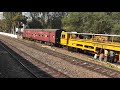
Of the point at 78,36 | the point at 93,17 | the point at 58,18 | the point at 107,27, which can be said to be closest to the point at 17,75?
the point at 78,36

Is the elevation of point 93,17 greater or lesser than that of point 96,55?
greater

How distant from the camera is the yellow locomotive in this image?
21928 mm

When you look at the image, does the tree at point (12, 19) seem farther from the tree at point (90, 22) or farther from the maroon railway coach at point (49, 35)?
the maroon railway coach at point (49, 35)

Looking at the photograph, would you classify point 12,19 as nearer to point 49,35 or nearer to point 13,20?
point 13,20

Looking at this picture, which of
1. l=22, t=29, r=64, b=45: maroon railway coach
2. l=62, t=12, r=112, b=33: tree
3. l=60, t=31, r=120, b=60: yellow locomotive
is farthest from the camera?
l=62, t=12, r=112, b=33: tree

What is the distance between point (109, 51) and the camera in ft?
74.5

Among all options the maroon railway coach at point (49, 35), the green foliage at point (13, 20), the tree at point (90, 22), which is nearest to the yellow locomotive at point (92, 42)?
the maroon railway coach at point (49, 35)

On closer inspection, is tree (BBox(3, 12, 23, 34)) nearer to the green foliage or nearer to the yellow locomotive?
the green foliage

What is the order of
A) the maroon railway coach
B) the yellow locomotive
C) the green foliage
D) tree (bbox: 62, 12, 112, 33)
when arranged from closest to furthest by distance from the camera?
the yellow locomotive
the maroon railway coach
tree (bbox: 62, 12, 112, 33)
the green foliage

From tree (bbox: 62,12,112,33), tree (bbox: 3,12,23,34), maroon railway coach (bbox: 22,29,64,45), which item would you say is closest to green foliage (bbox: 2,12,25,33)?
tree (bbox: 3,12,23,34)

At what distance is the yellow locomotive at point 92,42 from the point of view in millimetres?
21928
